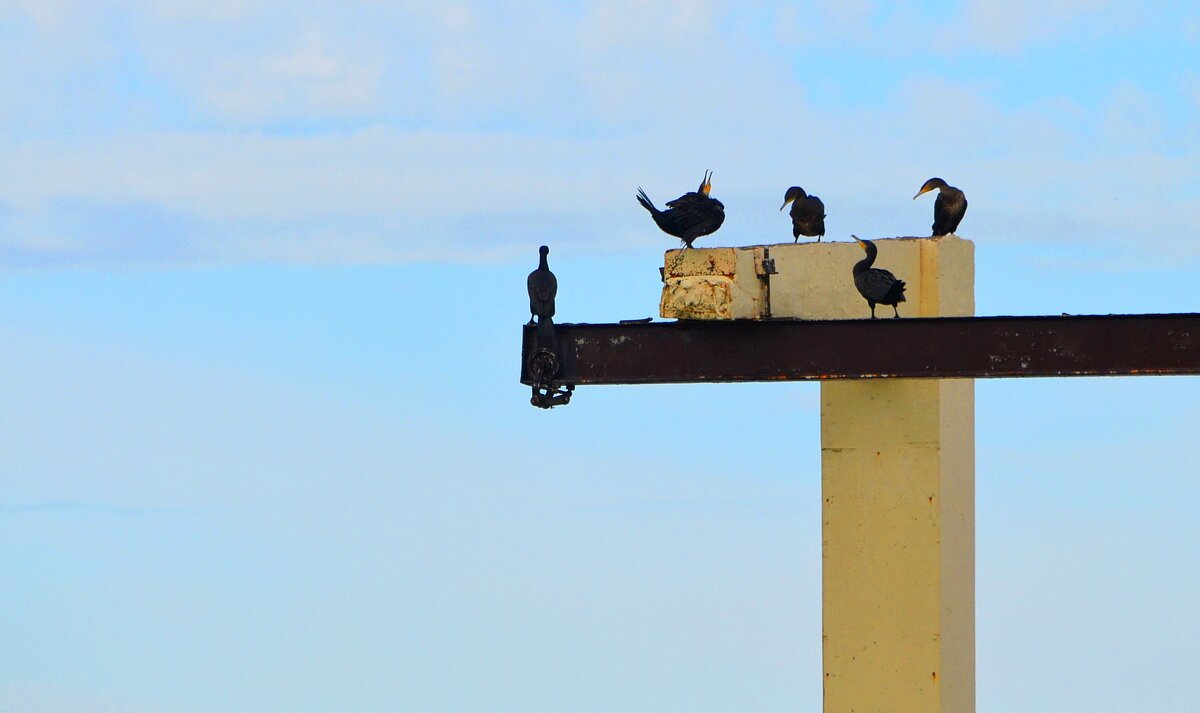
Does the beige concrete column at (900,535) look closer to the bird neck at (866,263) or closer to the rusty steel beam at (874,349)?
the bird neck at (866,263)

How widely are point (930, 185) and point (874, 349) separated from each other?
2827mm

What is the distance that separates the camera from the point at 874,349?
1107 centimetres

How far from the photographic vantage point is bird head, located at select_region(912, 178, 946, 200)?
13.3 meters

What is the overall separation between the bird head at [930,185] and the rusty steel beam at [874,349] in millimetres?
2596

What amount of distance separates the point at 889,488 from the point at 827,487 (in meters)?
0.45

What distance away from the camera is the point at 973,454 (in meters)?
12.2

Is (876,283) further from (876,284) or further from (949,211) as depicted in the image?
(949,211)

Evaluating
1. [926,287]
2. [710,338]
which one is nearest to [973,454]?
[926,287]

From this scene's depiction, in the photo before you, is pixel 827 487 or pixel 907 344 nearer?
pixel 907 344

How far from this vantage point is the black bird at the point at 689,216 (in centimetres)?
1137

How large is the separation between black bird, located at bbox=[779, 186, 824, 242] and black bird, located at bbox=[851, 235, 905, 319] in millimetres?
1960

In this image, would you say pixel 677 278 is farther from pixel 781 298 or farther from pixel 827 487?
pixel 827 487

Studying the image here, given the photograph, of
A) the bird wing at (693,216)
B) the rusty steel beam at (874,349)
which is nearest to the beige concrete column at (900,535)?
the rusty steel beam at (874,349)

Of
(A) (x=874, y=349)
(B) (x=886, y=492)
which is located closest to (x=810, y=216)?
(A) (x=874, y=349)
